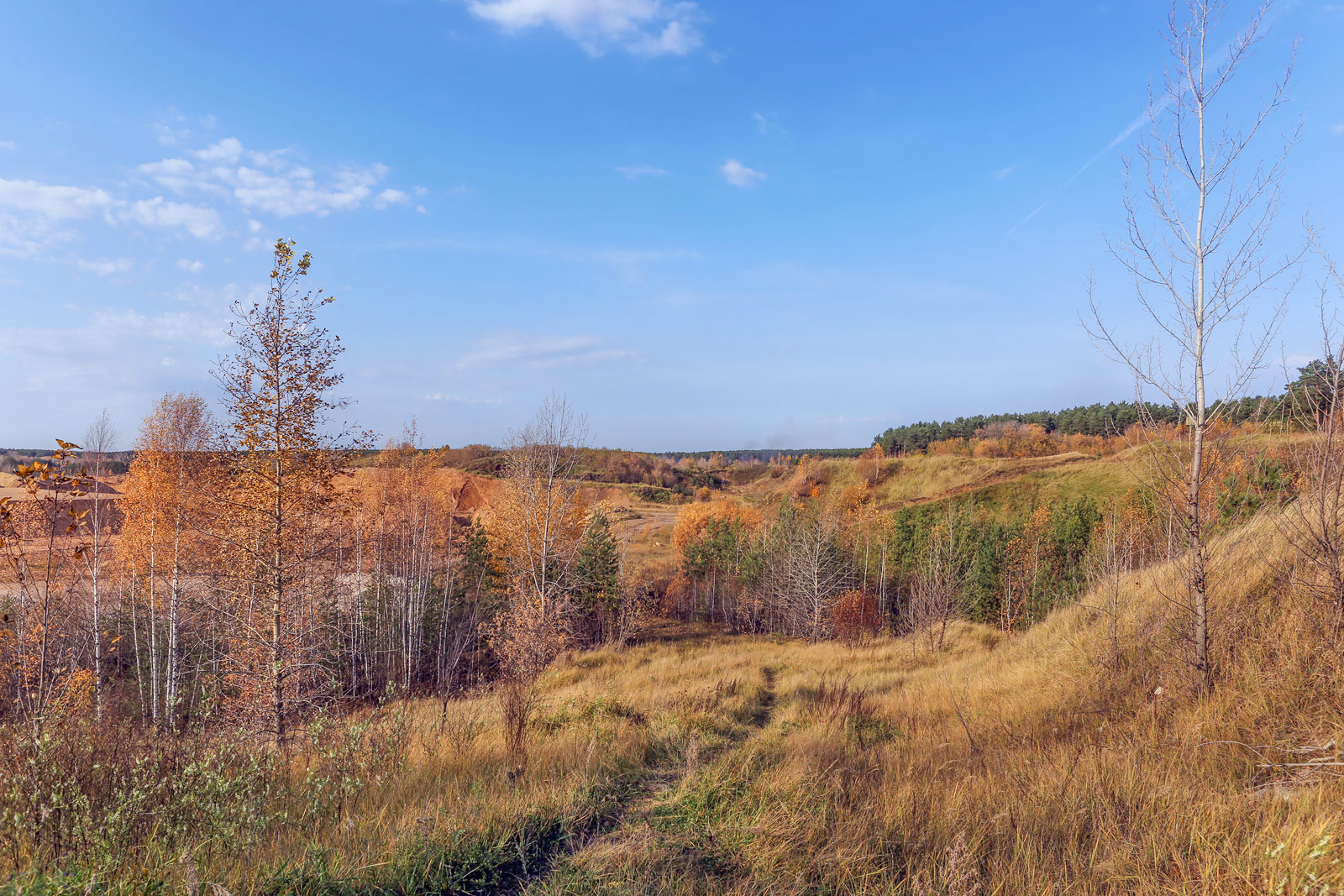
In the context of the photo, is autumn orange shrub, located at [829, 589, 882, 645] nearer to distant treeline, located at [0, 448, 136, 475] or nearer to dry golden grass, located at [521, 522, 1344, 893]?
dry golden grass, located at [521, 522, 1344, 893]

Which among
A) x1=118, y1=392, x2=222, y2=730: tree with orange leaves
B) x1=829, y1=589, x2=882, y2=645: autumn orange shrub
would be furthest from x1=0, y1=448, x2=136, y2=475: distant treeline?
x1=829, y1=589, x2=882, y2=645: autumn orange shrub

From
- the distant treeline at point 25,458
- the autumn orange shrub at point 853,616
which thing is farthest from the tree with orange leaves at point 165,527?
the autumn orange shrub at point 853,616

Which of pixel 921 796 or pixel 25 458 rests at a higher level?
pixel 25 458

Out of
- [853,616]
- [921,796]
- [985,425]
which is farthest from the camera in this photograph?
[985,425]

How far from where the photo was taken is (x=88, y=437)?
16.5m

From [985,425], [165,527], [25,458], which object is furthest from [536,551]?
[985,425]

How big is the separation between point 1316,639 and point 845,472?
77062 mm

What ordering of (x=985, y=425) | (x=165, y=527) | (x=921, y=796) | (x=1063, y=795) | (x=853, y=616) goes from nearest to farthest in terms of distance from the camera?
(x=1063, y=795)
(x=921, y=796)
(x=165, y=527)
(x=853, y=616)
(x=985, y=425)

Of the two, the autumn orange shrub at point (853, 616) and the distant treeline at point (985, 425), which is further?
the distant treeline at point (985, 425)

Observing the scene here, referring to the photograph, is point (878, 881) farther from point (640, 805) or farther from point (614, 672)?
point (614, 672)

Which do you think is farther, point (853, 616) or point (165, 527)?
point (853, 616)

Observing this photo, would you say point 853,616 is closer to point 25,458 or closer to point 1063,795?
point 1063,795

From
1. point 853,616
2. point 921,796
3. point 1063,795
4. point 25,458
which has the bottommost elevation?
point 853,616

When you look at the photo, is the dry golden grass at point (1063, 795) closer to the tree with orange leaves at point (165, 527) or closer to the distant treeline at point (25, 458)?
the distant treeline at point (25, 458)
